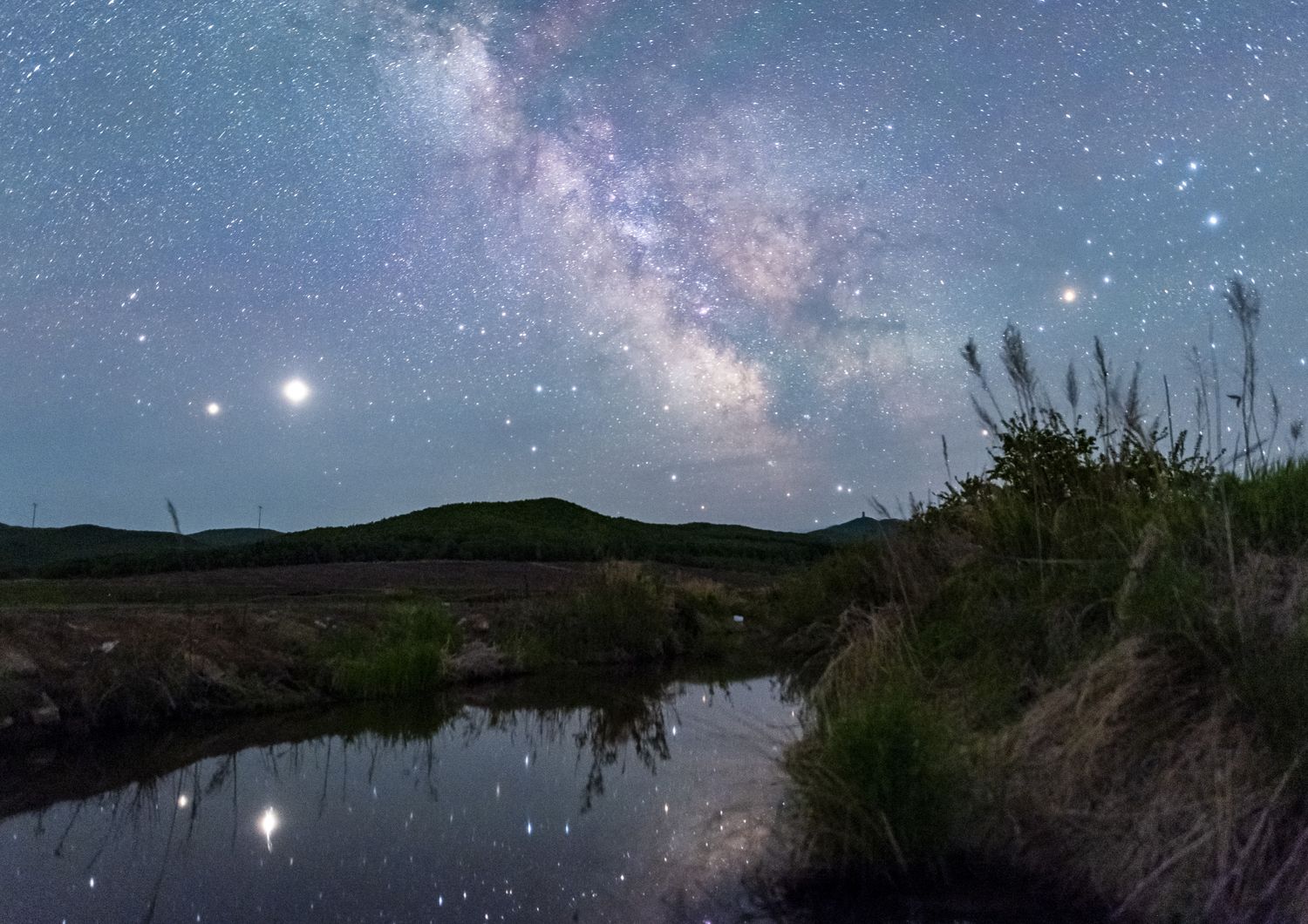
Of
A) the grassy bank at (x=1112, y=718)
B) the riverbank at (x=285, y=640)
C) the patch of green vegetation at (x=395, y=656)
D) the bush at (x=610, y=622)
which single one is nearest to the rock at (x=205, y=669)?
the riverbank at (x=285, y=640)

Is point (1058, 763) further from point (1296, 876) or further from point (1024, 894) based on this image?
point (1296, 876)

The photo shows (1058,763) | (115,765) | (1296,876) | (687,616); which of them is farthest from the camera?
(687,616)

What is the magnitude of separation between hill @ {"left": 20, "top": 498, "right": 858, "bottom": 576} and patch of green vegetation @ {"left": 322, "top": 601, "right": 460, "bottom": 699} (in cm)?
307

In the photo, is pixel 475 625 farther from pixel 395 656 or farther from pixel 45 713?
pixel 45 713

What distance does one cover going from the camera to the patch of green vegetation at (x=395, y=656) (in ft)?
35.7

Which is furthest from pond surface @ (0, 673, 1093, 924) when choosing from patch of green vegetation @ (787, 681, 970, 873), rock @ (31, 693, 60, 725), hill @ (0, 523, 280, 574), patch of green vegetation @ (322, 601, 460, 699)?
hill @ (0, 523, 280, 574)

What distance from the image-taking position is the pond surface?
425 cm

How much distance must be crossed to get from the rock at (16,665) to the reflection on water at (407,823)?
1.51 meters

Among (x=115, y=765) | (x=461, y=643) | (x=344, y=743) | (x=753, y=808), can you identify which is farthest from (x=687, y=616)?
(x=753, y=808)

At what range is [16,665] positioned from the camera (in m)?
8.86

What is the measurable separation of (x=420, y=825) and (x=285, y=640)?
6605 millimetres

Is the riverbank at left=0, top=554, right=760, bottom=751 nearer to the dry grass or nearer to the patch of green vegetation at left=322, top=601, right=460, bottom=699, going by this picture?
the patch of green vegetation at left=322, top=601, right=460, bottom=699

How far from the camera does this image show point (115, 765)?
24.8 feet

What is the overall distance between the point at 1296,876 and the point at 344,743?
703cm
